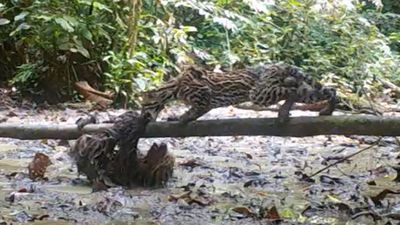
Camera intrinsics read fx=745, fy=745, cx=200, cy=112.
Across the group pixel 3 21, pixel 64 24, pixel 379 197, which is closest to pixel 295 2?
pixel 64 24

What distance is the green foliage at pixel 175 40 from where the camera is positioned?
8.20 meters

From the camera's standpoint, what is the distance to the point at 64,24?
300 inches

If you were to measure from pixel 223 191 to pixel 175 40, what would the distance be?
19.2 ft

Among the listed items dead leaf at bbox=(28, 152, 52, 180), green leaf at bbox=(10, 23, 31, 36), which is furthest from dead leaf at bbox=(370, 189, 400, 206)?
green leaf at bbox=(10, 23, 31, 36)

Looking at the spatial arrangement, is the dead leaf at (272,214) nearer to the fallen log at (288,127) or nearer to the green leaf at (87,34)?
the fallen log at (288,127)

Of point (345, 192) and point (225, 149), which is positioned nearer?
Result: point (345, 192)

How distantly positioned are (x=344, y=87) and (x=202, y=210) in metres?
6.80

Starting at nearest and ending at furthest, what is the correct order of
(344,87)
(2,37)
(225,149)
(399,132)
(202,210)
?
(202,210), (399,132), (225,149), (2,37), (344,87)

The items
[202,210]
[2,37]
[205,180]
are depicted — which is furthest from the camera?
[2,37]

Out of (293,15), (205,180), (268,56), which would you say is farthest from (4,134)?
(293,15)

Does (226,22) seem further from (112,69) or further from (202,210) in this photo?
(202,210)

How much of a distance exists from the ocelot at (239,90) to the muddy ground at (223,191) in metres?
0.42

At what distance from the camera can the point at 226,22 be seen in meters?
9.75

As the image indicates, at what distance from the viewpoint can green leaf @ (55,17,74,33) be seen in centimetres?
761
